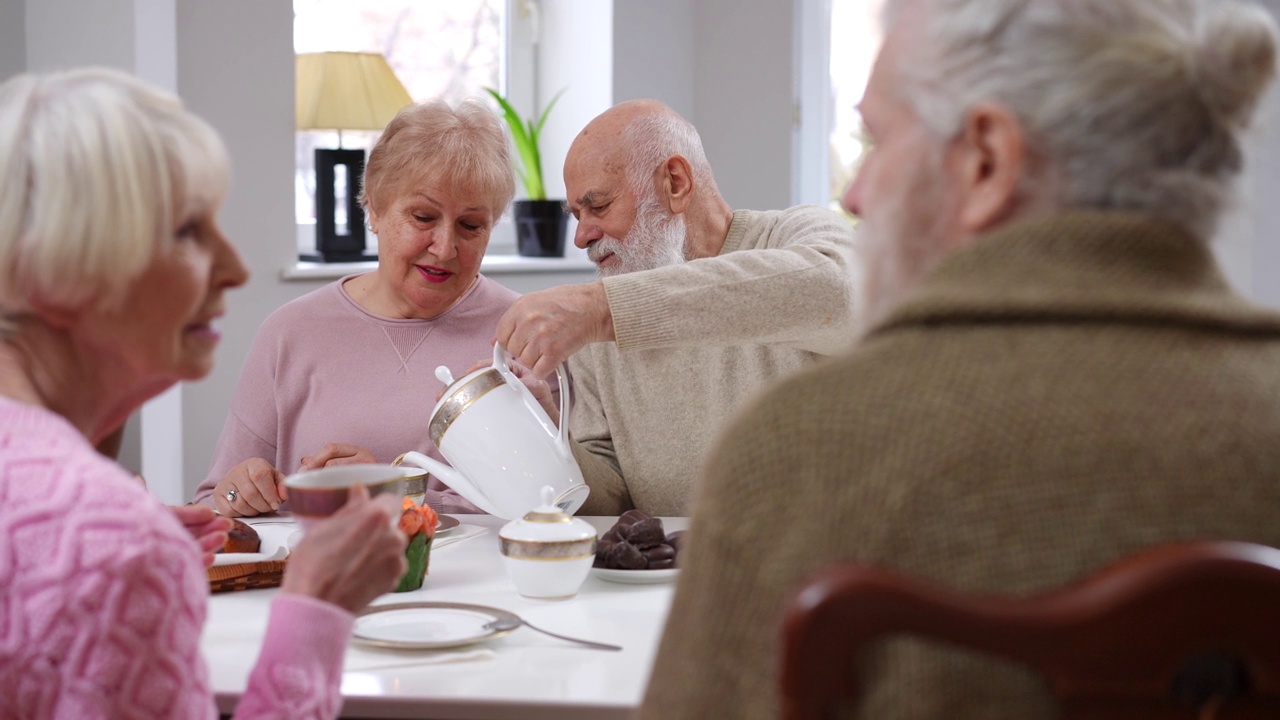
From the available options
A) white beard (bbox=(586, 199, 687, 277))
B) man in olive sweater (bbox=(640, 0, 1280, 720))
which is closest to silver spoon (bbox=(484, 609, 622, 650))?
man in olive sweater (bbox=(640, 0, 1280, 720))

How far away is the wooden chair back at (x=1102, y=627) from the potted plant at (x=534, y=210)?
322 cm

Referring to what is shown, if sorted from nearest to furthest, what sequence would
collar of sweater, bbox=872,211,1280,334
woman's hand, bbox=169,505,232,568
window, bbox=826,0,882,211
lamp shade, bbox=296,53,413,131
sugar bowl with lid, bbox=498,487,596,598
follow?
collar of sweater, bbox=872,211,1280,334 < woman's hand, bbox=169,505,232,568 < sugar bowl with lid, bbox=498,487,596,598 < lamp shade, bbox=296,53,413,131 < window, bbox=826,0,882,211

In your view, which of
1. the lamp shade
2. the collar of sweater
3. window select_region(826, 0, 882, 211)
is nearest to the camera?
the collar of sweater

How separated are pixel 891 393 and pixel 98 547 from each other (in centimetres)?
59

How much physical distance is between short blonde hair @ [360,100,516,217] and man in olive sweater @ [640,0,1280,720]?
164 centimetres

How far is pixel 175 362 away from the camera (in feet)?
3.60

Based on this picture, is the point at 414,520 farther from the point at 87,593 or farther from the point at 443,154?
the point at 443,154

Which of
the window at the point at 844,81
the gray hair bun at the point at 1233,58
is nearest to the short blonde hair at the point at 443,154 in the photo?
the gray hair bun at the point at 1233,58

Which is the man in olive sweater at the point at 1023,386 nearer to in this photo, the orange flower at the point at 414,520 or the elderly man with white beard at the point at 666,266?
the orange flower at the point at 414,520

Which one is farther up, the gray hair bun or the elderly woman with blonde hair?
the gray hair bun

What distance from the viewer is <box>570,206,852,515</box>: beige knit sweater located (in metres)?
1.94

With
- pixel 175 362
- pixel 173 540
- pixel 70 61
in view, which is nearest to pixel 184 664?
pixel 173 540

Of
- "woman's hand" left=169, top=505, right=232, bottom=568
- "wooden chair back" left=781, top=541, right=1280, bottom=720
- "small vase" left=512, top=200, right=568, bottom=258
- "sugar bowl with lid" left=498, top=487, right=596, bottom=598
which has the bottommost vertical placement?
"sugar bowl with lid" left=498, top=487, right=596, bottom=598

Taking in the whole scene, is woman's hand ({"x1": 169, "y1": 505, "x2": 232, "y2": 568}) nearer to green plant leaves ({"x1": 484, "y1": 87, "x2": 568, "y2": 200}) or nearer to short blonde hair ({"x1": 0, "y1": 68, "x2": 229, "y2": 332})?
short blonde hair ({"x1": 0, "y1": 68, "x2": 229, "y2": 332})
